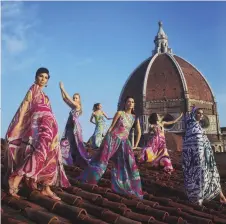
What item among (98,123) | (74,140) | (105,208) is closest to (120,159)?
(105,208)

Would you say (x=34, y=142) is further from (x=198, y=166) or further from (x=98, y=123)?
(x=98, y=123)

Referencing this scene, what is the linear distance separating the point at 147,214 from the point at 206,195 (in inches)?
59.1

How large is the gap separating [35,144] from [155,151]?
5.04 m

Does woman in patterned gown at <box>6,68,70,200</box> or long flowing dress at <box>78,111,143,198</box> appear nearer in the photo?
woman in patterned gown at <box>6,68,70,200</box>

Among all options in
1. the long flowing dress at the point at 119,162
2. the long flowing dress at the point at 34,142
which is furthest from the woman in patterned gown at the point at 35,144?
the long flowing dress at the point at 119,162

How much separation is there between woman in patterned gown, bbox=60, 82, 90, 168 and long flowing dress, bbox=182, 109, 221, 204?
241 centimetres

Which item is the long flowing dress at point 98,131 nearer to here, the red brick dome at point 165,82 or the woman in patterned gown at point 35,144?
the woman in patterned gown at point 35,144

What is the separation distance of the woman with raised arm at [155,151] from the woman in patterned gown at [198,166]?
2.65 m

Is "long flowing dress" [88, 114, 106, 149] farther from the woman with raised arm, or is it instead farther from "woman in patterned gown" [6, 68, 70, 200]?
"woman in patterned gown" [6, 68, 70, 200]

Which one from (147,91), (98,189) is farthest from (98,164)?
(147,91)

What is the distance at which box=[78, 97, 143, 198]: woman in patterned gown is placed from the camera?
551cm

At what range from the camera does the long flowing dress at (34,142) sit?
416 cm

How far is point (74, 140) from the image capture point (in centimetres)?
784

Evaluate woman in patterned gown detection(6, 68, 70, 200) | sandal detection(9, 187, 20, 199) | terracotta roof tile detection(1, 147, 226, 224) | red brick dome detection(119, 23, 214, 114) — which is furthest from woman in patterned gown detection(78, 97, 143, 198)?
red brick dome detection(119, 23, 214, 114)
